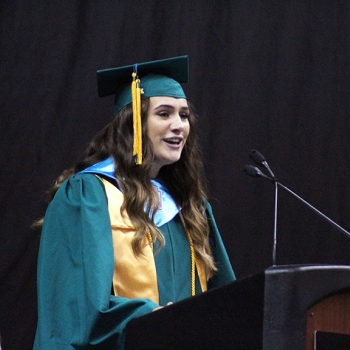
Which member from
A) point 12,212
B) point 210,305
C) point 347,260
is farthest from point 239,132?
point 210,305

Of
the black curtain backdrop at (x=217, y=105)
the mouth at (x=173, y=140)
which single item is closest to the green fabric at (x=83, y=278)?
the mouth at (x=173, y=140)

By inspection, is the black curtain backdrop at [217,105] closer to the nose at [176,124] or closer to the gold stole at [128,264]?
the nose at [176,124]

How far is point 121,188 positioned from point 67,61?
44.9 inches

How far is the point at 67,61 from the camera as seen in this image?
4066 millimetres

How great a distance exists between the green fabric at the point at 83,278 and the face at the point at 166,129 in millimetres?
332

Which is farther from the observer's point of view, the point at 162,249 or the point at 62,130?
the point at 62,130

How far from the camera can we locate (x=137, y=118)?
10.8 feet

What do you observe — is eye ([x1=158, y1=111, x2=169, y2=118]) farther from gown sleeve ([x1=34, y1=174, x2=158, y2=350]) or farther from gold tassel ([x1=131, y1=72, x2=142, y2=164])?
gown sleeve ([x1=34, y1=174, x2=158, y2=350])

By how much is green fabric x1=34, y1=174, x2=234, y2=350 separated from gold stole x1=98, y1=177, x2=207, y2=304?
5 centimetres

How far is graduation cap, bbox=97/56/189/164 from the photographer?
3.36 metres

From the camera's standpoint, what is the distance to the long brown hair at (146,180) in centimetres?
316

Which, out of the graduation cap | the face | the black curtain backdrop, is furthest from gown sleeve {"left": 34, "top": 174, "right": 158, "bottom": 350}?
the black curtain backdrop

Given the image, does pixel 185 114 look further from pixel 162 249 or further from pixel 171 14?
pixel 171 14

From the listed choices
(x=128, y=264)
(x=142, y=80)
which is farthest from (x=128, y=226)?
(x=142, y=80)
